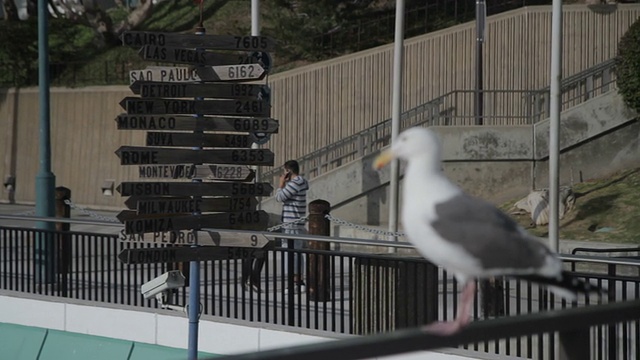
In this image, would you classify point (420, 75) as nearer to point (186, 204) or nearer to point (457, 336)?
A: point (186, 204)

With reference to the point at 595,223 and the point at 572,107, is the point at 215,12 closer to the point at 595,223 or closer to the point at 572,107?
the point at 572,107

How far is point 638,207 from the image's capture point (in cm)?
2278

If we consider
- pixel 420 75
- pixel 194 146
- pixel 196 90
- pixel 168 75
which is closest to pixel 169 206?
pixel 194 146

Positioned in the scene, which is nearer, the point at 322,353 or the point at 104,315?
the point at 322,353

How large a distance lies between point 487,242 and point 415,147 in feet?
A: 1.34

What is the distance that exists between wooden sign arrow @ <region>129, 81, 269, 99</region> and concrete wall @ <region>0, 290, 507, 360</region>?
2513 mm

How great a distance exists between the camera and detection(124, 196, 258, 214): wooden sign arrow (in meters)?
9.73

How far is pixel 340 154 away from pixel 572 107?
5539 mm

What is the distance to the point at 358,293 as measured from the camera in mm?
11914

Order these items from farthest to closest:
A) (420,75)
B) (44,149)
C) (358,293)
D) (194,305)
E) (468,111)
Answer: (420,75) → (468,111) → (44,149) → (358,293) → (194,305)

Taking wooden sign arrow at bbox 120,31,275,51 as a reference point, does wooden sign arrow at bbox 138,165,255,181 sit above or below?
below

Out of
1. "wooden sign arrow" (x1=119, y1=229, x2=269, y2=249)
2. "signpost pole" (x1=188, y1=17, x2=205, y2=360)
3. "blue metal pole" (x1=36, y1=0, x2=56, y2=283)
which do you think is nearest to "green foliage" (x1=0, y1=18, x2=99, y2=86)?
"blue metal pole" (x1=36, y1=0, x2=56, y2=283)

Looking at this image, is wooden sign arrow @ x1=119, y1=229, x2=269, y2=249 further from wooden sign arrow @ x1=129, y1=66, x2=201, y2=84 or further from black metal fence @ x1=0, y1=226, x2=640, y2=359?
wooden sign arrow @ x1=129, y1=66, x2=201, y2=84

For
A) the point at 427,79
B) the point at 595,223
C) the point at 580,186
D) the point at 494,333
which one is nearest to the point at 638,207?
the point at 595,223
